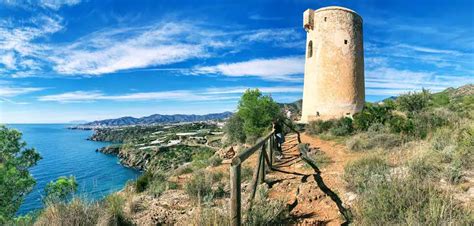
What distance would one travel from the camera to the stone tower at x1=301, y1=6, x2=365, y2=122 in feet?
68.6

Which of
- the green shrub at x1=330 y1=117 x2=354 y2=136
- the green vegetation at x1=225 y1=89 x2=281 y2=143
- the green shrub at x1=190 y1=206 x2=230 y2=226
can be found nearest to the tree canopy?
the green vegetation at x1=225 y1=89 x2=281 y2=143

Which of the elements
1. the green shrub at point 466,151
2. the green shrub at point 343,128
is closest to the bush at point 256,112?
the green shrub at point 343,128

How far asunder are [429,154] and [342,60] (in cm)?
1543

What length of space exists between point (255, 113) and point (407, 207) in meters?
17.2

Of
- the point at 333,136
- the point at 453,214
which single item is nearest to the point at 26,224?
the point at 453,214

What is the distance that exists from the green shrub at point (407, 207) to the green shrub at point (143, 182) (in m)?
6.27

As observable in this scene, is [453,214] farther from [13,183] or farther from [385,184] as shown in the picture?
[13,183]

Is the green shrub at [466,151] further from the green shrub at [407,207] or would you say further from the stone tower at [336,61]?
the stone tower at [336,61]

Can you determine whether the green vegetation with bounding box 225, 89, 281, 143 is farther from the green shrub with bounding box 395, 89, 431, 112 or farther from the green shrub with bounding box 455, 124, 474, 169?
the green shrub with bounding box 455, 124, 474, 169

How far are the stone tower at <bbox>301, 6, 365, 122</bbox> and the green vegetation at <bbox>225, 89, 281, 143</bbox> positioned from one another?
3.50 m

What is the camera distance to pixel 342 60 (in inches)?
823

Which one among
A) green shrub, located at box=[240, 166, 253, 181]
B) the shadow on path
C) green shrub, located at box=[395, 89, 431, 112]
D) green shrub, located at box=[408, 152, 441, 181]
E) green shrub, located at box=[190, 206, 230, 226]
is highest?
green shrub, located at box=[395, 89, 431, 112]

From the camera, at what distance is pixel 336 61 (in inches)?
823

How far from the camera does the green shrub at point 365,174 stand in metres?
4.88
